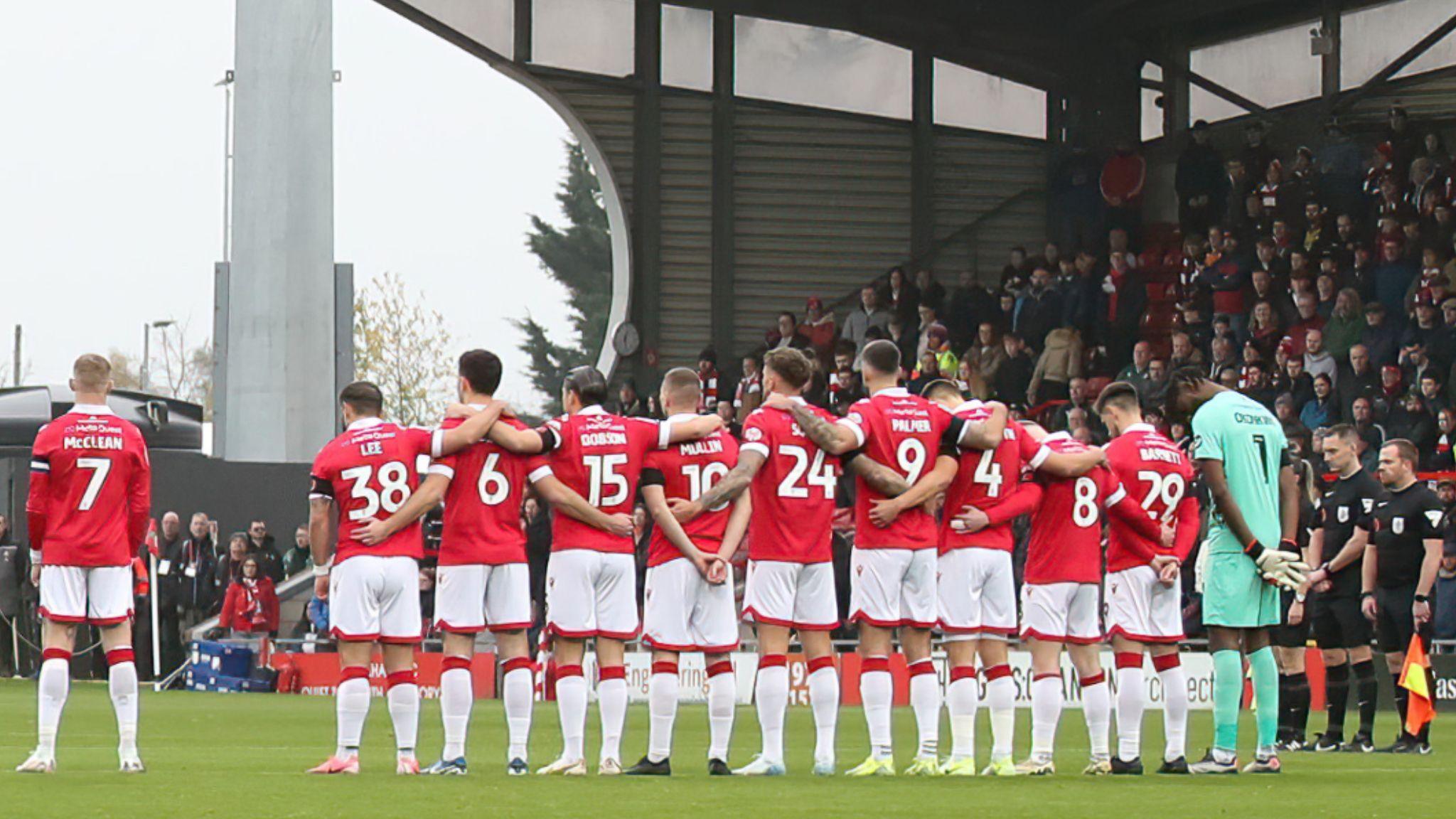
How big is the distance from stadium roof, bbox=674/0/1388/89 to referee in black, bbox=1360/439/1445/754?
18.2 metres

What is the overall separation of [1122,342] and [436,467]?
18.0 m

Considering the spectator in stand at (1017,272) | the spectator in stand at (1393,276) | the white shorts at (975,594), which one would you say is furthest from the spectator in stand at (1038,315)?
the white shorts at (975,594)

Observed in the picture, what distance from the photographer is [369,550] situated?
39.0ft

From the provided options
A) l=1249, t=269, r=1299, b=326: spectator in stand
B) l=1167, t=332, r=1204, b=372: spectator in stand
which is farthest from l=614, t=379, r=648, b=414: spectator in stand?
l=1249, t=269, r=1299, b=326: spectator in stand

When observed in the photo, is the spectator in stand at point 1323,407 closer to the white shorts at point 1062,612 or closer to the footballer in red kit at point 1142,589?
the footballer in red kit at point 1142,589

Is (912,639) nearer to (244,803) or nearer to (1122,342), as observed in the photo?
(244,803)

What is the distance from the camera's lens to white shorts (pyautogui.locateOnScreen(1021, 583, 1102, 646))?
12.6 m

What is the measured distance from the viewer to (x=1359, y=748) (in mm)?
15609

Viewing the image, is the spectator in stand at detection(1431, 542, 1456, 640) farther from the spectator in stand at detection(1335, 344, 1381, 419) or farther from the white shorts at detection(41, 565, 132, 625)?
the white shorts at detection(41, 565, 132, 625)

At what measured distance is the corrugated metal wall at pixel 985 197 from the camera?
34.8m

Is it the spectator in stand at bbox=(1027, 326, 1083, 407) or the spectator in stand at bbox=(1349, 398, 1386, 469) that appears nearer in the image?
the spectator in stand at bbox=(1349, 398, 1386, 469)

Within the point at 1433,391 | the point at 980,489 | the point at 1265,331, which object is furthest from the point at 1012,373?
the point at 980,489

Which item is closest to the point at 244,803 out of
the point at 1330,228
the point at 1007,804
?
the point at 1007,804

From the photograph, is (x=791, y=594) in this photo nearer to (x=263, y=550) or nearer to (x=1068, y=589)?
(x=1068, y=589)
